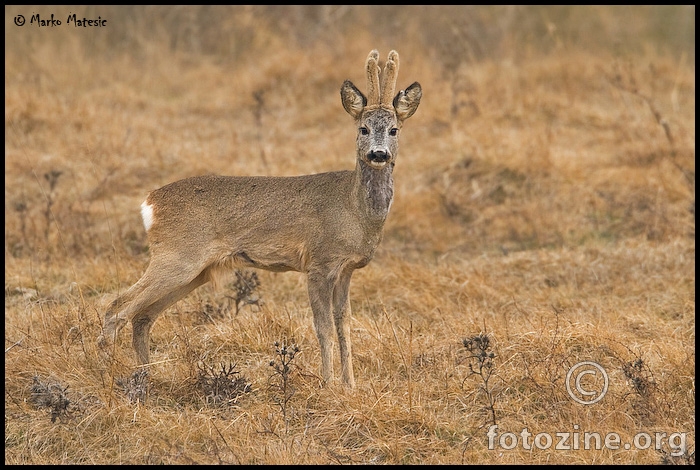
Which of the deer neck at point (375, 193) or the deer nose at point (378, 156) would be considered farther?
the deer neck at point (375, 193)

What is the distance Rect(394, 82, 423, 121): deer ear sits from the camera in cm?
600

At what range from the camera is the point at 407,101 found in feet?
19.8

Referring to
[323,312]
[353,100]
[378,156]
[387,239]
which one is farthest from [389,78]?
[387,239]

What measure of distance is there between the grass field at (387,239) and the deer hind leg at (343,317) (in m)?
0.20

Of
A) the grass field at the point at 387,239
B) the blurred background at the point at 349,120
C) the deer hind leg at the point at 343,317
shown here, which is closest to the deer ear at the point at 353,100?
the deer hind leg at the point at 343,317

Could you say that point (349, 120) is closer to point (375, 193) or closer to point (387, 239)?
point (387, 239)

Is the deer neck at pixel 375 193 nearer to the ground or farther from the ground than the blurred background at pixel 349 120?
nearer to the ground

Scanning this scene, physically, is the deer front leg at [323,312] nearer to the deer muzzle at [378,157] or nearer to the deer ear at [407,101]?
the deer muzzle at [378,157]

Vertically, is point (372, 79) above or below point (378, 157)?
above

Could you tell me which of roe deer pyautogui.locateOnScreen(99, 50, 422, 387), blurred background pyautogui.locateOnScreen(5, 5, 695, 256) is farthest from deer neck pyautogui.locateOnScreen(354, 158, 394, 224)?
blurred background pyautogui.locateOnScreen(5, 5, 695, 256)

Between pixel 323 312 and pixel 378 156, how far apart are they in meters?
1.00

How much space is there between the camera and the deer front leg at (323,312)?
6004mm

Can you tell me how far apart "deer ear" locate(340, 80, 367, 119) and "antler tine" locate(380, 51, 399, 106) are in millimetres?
119

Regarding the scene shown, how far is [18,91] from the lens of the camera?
12.0m
